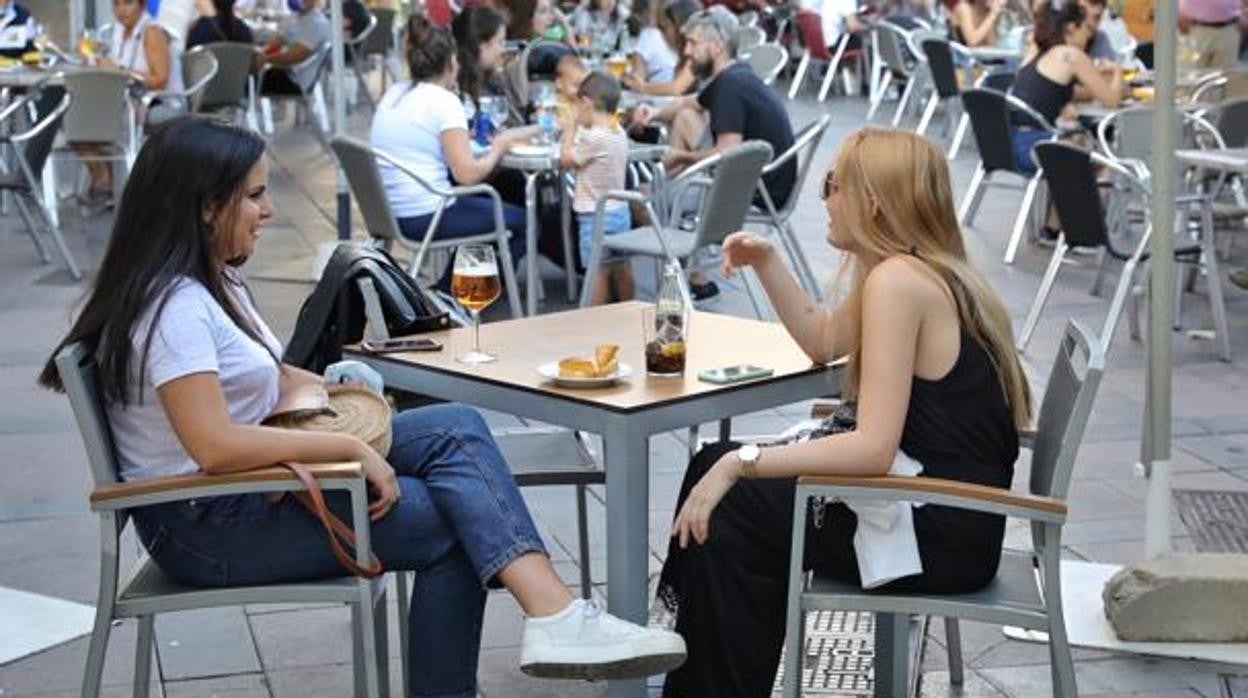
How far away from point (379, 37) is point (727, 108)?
319 inches

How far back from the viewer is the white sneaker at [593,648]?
342cm

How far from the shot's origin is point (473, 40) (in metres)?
9.28

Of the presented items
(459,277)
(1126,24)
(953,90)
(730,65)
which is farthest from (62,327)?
(1126,24)

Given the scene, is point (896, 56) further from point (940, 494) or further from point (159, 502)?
point (159, 502)

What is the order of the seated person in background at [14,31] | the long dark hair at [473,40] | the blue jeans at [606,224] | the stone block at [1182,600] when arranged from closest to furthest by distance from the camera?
the stone block at [1182,600] → the blue jeans at [606,224] → the long dark hair at [473,40] → the seated person in background at [14,31]

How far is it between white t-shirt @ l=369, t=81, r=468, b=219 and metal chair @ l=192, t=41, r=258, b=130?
417 centimetres

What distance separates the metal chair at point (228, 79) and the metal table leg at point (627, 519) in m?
8.75

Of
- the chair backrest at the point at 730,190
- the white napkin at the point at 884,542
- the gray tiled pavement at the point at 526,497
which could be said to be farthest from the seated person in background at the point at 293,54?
the white napkin at the point at 884,542

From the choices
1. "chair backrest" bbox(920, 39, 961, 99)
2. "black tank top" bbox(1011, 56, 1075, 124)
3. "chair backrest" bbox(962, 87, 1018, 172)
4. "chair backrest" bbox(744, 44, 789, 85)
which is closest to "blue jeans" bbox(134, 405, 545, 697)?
"chair backrest" bbox(962, 87, 1018, 172)

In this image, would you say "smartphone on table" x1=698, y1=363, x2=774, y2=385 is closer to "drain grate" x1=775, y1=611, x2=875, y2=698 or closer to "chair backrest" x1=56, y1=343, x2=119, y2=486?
"drain grate" x1=775, y1=611, x2=875, y2=698

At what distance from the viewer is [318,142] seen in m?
14.4

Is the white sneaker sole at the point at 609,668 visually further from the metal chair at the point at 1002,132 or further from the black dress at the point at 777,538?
the metal chair at the point at 1002,132

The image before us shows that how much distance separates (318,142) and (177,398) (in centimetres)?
1131

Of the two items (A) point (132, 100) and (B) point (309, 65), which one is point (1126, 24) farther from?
(A) point (132, 100)
